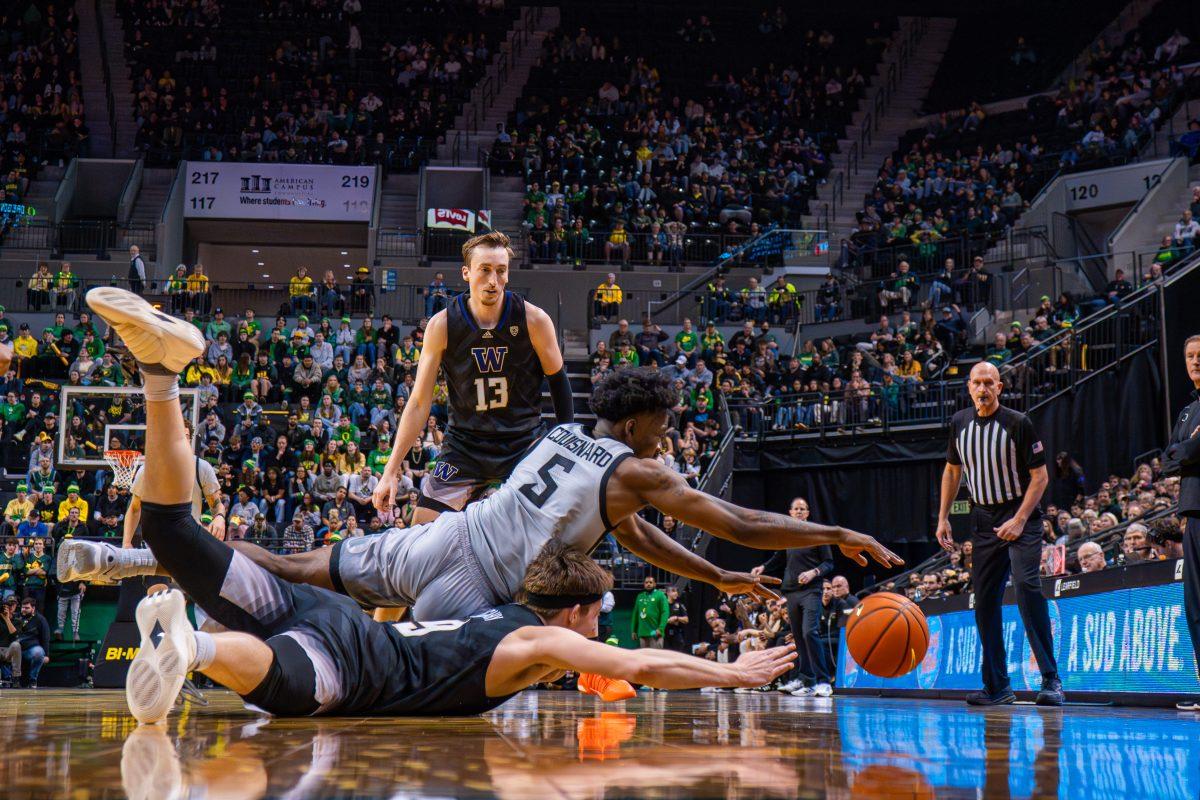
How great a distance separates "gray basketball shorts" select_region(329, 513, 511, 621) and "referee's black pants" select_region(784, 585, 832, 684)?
6.69 metres

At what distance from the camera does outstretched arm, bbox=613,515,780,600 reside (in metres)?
4.85

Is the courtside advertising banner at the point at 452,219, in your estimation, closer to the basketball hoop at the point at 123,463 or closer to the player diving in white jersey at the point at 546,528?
the basketball hoop at the point at 123,463

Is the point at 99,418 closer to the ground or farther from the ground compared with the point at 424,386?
farther from the ground

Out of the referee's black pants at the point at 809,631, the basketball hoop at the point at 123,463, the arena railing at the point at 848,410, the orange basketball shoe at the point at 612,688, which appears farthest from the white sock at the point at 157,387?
the arena railing at the point at 848,410

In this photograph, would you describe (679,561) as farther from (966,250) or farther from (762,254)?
(762,254)

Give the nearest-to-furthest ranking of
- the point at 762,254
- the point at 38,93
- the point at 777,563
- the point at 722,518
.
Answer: the point at 722,518 → the point at 777,563 → the point at 762,254 → the point at 38,93

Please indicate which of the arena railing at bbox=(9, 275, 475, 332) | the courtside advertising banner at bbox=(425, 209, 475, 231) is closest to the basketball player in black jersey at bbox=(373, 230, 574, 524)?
the arena railing at bbox=(9, 275, 475, 332)

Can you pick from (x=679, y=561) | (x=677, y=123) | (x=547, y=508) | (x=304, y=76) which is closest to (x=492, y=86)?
(x=304, y=76)

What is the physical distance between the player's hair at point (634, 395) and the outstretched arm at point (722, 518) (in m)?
0.24

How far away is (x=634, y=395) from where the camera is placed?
4625 mm

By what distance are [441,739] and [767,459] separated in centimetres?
1638

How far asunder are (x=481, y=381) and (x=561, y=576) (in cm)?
216

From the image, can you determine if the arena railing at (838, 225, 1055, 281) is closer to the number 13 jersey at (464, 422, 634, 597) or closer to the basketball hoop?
the basketball hoop

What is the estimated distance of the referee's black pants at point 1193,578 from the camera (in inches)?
221
